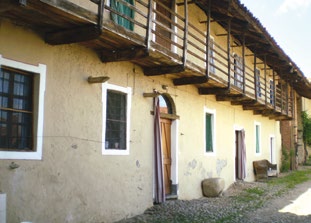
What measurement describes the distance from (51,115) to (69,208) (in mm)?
1925

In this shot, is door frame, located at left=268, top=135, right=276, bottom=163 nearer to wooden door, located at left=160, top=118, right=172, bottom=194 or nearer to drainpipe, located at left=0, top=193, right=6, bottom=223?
wooden door, located at left=160, top=118, right=172, bottom=194

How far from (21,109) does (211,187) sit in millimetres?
7868

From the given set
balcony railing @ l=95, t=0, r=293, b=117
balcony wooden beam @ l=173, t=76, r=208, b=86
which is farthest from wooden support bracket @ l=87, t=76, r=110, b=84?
balcony wooden beam @ l=173, t=76, r=208, b=86

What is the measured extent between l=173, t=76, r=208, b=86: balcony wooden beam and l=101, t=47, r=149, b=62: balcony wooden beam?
3.26 metres

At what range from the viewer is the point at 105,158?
918 centimetres

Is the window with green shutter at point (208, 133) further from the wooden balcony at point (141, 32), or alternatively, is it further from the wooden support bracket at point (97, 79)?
the wooden support bracket at point (97, 79)

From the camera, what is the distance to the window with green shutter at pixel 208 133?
14684 mm

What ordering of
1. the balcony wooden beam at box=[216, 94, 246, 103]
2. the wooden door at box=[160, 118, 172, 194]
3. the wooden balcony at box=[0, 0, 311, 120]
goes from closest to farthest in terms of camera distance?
the wooden balcony at box=[0, 0, 311, 120] → the wooden door at box=[160, 118, 172, 194] → the balcony wooden beam at box=[216, 94, 246, 103]

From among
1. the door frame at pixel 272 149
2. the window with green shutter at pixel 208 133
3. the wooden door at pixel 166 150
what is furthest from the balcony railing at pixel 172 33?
the door frame at pixel 272 149

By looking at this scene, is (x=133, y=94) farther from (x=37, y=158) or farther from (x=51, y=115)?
(x=37, y=158)

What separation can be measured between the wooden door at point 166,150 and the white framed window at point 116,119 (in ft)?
6.43

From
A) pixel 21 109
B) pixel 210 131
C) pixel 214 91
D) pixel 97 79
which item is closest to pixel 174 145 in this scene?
pixel 214 91

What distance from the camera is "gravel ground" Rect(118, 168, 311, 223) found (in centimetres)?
973

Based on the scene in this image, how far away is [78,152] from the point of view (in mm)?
8430
